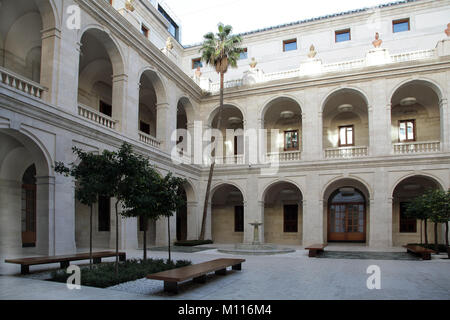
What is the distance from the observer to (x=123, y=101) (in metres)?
17.3

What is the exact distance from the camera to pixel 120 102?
17.2m

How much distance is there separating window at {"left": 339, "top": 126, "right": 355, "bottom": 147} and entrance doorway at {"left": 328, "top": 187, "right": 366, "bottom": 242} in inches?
120

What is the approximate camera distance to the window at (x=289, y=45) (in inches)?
1113

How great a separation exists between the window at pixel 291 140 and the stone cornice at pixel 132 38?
7542mm

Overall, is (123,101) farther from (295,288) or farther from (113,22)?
(295,288)

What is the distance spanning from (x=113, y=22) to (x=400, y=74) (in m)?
15.8

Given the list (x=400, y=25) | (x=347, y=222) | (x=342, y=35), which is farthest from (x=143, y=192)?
(x=400, y=25)

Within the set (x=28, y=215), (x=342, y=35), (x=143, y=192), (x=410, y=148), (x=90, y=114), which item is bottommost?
(x=28, y=215)

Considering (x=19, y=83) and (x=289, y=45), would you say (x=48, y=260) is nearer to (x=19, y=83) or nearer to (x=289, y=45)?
(x=19, y=83)

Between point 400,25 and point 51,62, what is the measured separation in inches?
929

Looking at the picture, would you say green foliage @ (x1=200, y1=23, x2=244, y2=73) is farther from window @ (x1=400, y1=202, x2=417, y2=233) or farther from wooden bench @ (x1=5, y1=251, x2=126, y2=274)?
wooden bench @ (x1=5, y1=251, x2=126, y2=274)

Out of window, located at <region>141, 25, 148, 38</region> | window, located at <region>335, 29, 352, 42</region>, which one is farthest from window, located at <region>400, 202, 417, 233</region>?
window, located at <region>141, 25, 148, 38</region>

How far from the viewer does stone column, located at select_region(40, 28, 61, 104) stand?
13.2 meters

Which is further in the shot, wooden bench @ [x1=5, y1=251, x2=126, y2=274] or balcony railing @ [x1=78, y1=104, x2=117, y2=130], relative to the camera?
balcony railing @ [x1=78, y1=104, x2=117, y2=130]
